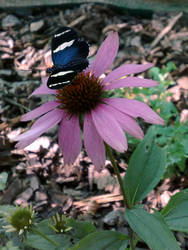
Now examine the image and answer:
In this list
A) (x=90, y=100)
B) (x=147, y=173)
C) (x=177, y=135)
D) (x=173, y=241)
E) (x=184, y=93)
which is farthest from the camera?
(x=184, y=93)

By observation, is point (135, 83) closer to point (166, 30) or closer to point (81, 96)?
point (81, 96)

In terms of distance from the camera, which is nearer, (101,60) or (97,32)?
(101,60)

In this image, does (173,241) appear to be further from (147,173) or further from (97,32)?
(97,32)

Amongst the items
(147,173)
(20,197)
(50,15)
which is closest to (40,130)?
(147,173)

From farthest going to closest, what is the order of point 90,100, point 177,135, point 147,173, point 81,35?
point 81,35, point 177,135, point 147,173, point 90,100

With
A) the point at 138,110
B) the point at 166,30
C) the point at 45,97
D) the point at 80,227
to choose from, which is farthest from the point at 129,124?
the point at 166,30

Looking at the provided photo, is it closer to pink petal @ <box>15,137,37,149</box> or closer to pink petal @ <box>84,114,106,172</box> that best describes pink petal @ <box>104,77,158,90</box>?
pink petal @ <box>84,114,106,172</box>

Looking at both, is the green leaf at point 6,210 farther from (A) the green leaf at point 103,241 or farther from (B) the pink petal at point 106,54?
(B) the pink petal at point 106,54
